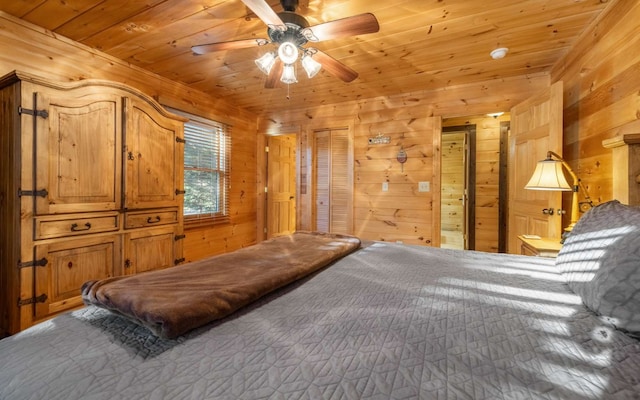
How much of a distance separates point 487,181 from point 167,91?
4.53m

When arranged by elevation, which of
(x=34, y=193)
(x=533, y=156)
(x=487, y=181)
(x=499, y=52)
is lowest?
(x=34, y=193)

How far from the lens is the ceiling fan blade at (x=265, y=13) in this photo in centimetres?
136

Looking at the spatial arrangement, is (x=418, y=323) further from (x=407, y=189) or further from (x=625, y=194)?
(x=407, y=189)

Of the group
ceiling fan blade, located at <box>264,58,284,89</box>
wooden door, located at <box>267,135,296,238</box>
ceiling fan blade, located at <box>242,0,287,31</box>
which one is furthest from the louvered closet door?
ceiling fan blade, located at <box>242,0,287,31</box>

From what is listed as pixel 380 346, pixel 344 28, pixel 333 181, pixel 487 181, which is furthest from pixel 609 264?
pixel 487 181

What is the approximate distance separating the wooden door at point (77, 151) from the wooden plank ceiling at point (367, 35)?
64 cm

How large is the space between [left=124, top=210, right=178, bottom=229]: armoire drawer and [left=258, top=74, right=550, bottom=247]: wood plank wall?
1.99 meters

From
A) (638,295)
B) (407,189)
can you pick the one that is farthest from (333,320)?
(407,189)

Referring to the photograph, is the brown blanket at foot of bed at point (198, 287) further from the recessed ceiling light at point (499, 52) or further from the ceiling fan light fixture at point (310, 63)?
the recessed ceiling light at point (499, 52)

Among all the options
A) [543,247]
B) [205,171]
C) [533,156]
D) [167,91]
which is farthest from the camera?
[205,171]

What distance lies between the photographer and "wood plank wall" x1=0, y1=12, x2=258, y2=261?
2.12m

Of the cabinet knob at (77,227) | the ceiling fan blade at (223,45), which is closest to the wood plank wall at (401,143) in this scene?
the ceiling fan blade at (223,45)

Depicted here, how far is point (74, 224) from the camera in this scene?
6.56 feet

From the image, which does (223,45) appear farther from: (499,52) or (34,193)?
(499,52)
